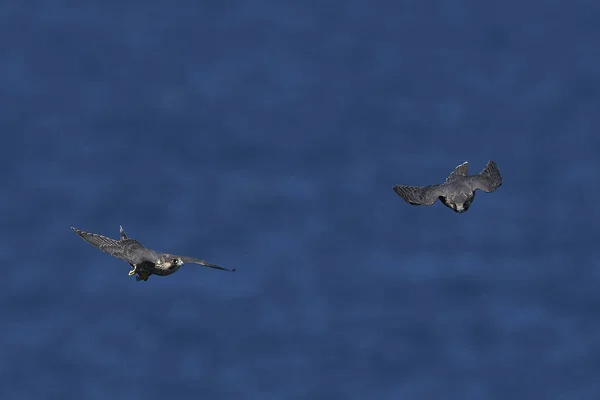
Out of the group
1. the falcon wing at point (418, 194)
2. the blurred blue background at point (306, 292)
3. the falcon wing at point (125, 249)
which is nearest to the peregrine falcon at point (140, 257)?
the falcon wing at point (125, 249)

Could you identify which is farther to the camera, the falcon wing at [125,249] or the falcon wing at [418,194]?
the falcon wing at [418,194]

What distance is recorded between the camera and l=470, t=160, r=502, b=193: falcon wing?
81438mm

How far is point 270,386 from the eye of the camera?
600 ft

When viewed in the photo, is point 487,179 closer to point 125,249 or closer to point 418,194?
point 418,194

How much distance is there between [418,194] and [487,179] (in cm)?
385

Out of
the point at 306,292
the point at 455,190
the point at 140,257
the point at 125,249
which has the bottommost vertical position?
the point at 140,257

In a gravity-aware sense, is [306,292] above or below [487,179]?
above

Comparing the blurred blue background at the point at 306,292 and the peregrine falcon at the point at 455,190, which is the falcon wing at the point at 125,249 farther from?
the blurred blue background at the point at 306,292

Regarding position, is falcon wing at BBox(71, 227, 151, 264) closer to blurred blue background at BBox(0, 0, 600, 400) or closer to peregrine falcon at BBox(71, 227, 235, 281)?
peregrine falcon at BBox(71, 227, 235, 281)

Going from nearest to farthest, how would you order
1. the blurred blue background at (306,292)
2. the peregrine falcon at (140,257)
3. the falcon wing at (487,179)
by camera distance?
the peregrine falcon at (140,257)
the falcon wing at (487,179)
the blurred blue background at (306,292)

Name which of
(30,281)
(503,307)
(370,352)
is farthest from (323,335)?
(30,281)

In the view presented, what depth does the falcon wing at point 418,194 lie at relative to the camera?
7875 centimetres

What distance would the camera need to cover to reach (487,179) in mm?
81625

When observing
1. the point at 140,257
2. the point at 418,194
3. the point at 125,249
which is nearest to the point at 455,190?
the point at 418,194
